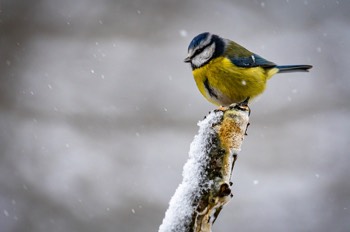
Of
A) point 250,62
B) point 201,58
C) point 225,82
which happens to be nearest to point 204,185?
point 225,82

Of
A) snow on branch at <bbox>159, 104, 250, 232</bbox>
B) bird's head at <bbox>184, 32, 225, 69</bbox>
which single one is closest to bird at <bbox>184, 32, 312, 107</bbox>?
bird's head at <bbox>184, 32, 225, 69</bbox>

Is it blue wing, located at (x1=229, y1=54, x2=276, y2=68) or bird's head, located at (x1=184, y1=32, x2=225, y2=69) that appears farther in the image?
blue wing, located at (x1=229, y1=54, x2=276, y2=68)

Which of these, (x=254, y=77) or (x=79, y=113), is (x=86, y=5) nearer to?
(x=79, y=113)

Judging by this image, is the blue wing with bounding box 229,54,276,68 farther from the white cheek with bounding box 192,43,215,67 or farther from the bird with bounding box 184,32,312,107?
the white cheek with bounding box 192,43,215,67

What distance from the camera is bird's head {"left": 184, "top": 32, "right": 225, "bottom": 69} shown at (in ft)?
9.35

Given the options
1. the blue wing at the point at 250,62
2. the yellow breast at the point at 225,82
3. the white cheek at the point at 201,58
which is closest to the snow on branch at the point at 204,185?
the yellow breast at the point at 225,82

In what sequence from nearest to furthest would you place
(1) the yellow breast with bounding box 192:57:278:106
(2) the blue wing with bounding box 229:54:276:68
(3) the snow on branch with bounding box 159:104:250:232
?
(3) the snow on branch with bounding box 159:104:250:232, (1) the yellow breast with bounding box 192:57:278:106, (2) the blue wing with bounding box 229:54:276:68

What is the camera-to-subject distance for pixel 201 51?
2.89 m

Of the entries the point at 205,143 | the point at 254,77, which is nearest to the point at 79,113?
the point at 254,77

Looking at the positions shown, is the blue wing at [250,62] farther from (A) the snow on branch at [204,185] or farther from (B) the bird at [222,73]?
(A) the snow on branch at [204,185]

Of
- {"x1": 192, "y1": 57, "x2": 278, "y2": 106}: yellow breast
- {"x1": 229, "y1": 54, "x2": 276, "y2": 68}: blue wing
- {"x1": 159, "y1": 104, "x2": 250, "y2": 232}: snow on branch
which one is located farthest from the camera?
{"x1": 229, "y1": 54, "x2": 276, "y2": 68}: blue wing

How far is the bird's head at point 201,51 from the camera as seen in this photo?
2.85 m

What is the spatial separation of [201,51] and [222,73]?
0.19m

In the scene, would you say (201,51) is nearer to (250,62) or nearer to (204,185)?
(250,62)
